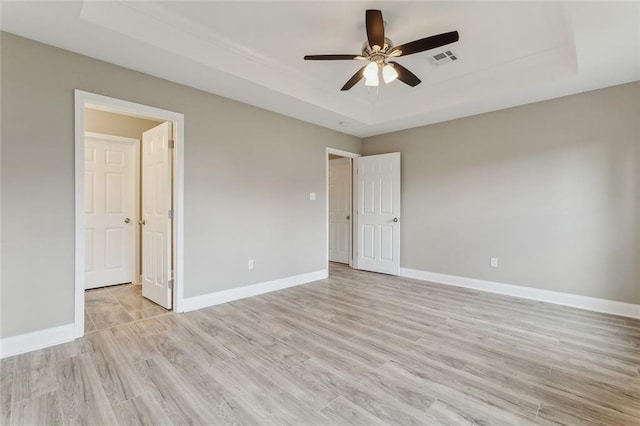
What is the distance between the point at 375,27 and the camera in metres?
2.20

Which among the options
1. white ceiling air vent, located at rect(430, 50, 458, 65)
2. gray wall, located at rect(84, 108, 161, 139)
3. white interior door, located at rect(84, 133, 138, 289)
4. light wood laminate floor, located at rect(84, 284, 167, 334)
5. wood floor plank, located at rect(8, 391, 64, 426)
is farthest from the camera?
white interior door, located at rect(84, 133, 138, 289)

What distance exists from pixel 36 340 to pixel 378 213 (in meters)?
4.57

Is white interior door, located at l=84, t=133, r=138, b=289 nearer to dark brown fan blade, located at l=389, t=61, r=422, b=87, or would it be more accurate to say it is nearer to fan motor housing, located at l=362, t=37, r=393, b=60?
fan motor housing, located at l=362, t=37, r=393, b=60

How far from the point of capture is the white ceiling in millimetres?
2238

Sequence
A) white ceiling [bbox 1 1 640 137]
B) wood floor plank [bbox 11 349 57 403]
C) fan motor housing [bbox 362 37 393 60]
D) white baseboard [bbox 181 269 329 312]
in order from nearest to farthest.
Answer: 1. wood floor plank [bbox 11 349 57 403]
2. white ceiling [bbox 1 1 640 137]
3. fan motor housing [bbox 362 37 393 60]
4. white baseboard [bbox 181 269 329 312]

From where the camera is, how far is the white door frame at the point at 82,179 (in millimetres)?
2566

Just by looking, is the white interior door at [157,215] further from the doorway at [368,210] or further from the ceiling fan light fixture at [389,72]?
the doorway at [368,210]

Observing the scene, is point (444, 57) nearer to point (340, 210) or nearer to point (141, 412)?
point (340, 210)

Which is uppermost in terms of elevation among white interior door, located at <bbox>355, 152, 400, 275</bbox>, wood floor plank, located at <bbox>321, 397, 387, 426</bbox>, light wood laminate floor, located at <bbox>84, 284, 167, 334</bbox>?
white interior door, located at <bbox>355, 152, 400, 275</bbox>

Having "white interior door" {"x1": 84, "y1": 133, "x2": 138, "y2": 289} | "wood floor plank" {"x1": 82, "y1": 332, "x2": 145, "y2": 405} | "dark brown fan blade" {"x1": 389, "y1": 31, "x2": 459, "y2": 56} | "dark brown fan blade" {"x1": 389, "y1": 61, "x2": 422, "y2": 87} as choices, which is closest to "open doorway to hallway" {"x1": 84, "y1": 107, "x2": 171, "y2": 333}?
"white interior door" {"x1": 84, "y1": 133, "x2": 138, "y2": 289}

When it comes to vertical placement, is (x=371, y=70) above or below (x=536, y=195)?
above

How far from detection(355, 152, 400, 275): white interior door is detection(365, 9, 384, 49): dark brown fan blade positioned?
9.35 ft

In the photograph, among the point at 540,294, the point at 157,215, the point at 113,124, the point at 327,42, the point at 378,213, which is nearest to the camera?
the point at 327,42

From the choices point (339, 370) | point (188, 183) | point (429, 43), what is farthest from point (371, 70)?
point (339, 370)
